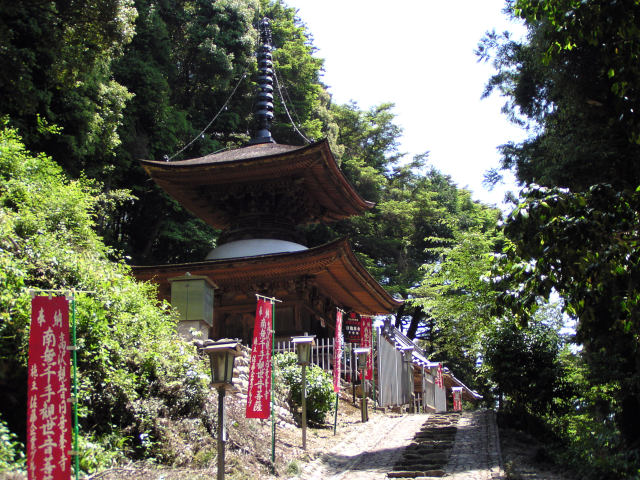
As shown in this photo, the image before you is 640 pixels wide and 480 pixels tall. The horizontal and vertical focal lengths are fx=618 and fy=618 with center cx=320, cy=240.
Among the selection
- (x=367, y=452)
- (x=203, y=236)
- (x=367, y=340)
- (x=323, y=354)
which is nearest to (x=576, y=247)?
(x=367, y=452)

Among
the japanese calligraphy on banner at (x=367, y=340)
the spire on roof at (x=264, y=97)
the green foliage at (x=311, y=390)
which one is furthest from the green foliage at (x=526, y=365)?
the spire on roof at (x=264, y=97)

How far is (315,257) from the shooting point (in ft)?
46.3

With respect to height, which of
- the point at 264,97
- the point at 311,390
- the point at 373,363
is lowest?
the point at 311,390

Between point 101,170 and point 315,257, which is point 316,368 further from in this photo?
point 101,170

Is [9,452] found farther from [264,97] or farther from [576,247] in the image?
[264,97]

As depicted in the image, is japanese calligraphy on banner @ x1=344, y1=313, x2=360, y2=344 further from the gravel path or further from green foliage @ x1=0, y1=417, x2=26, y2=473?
green foliage @ x1=0, y1=417, x2=26, y2=473

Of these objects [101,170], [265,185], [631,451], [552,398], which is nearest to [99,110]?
[101,170]

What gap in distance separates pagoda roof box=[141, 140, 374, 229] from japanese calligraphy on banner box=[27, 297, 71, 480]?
10.0 metres

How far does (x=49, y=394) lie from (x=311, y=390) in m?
6.29

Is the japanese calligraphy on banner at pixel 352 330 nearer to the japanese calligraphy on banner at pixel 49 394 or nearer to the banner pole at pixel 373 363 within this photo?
the banner pole at pixel 373 363

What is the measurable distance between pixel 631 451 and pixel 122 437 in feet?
21.8

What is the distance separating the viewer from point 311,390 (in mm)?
11125

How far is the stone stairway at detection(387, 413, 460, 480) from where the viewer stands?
8172 millimetres

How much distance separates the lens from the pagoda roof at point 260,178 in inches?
612
